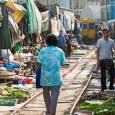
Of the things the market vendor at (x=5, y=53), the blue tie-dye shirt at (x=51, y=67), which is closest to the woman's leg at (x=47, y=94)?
the blue tie-dye shirt at (x=51, y=67)

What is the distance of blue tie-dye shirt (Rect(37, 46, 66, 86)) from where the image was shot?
29.4ft

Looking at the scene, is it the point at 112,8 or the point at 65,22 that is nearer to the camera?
the point at 65,22

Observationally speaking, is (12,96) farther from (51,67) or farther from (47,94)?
(51,67)

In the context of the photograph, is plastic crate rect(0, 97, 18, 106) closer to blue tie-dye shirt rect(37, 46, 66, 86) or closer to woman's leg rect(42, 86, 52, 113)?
woman's leg rect(42, 86, 52, 113)

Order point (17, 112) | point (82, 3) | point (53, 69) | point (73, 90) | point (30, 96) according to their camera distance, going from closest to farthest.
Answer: point (53, 69) < point (17, 112) < point (30, 96) < point (73, 90) < point (82, 3)

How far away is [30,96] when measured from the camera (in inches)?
529

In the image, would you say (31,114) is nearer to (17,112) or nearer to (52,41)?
(17,112)

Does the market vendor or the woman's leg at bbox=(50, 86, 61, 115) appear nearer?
the woman's leg at bbox=(50, 86, 61, 115)

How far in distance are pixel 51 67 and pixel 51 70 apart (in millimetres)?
57

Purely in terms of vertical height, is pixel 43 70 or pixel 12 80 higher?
pixel 43 70

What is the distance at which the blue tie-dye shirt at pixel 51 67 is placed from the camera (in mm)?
8953

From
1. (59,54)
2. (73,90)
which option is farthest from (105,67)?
(59,54)

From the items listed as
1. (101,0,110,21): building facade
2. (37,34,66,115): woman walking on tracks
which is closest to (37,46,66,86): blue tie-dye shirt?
(37,34,66,115): woman walking on tracks

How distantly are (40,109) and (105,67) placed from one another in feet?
9.88
